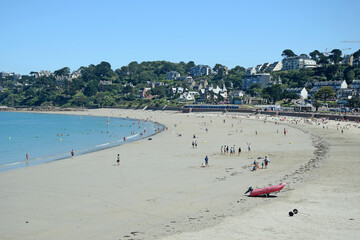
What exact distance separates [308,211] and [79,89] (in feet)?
568

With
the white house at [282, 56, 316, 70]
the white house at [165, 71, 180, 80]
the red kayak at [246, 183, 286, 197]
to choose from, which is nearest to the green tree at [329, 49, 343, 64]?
the white house at [282, 56, 316, 70]

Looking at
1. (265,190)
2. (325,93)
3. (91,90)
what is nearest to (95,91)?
(91,90)

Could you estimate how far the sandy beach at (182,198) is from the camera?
46.5ft

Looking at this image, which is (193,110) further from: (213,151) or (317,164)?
(317,164)

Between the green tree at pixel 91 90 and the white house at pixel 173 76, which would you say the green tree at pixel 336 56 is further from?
the green tree at pixel 91 90

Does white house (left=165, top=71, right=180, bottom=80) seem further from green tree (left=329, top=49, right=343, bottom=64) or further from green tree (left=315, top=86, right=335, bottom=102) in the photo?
green tree (left=315, top=86, right=335, bottom=102)

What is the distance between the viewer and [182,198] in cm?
1895

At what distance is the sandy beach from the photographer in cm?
1418

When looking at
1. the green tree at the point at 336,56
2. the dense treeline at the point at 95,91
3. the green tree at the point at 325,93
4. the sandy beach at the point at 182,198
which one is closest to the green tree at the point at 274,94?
the green tree at the point at 325,93

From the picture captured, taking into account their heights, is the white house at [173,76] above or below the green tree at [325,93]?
above

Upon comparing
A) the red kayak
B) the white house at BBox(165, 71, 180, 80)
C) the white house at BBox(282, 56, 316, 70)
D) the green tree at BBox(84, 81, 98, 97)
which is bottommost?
the red kayak

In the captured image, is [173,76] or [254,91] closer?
[254,91]

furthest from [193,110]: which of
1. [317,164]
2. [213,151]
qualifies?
[317,164]

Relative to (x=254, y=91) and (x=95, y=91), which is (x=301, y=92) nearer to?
(x=254, y=91)
